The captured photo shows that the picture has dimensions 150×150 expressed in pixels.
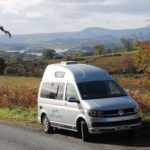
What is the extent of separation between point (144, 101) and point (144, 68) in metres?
1.28

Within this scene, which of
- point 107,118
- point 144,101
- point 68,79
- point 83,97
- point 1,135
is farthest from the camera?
point 144,101

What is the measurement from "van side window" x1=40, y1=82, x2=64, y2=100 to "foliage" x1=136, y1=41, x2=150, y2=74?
3201mm

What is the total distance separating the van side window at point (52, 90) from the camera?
629 inches

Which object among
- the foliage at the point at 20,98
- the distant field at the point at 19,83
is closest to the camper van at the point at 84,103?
the foliage at the point at 20,98

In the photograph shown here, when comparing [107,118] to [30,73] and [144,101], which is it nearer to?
[144,101]

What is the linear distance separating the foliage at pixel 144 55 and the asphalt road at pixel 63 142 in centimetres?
343

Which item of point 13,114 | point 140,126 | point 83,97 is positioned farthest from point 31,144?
point 13,114

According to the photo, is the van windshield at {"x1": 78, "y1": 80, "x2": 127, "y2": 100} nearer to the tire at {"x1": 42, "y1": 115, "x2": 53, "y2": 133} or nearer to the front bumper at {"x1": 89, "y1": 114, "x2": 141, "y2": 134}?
the front bumper at {"x1": 89, "y1": 114, "x2": 141, "y2": 134}

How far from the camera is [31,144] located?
559 inches

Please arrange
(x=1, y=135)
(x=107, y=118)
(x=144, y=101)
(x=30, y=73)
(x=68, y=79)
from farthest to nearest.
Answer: (x=30, y=73) < (x=144, y=101) < (x=1, y=135) < (x=68, y=79) < (x=107, y=118)

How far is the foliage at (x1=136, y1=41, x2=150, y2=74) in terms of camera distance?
1727 cm

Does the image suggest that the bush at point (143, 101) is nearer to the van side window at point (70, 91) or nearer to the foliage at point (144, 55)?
the foliage at point (144, 55)

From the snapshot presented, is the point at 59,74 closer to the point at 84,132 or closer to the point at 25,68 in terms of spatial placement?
the point at 84,132

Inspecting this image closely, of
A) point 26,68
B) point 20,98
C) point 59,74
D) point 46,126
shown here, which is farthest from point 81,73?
point 26,68
